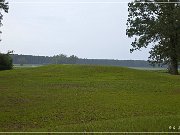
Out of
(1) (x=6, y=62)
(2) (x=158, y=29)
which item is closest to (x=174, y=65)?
(2) (x=158, y=29)

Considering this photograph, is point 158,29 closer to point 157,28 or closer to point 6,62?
point 157,28

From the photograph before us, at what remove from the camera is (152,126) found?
9984mm

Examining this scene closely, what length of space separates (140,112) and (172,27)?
33.6m

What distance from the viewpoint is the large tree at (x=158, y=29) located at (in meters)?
48.2

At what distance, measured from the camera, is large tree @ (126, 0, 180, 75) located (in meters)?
48.2

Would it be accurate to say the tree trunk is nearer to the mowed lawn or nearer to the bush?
the bush

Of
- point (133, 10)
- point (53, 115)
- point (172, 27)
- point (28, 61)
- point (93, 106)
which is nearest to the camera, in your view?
point (53, 115)

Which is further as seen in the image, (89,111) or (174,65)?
(174,65)

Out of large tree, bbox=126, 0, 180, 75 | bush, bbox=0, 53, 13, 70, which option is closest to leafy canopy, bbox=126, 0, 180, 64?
large tree, bbox=126, 0, 180, 75

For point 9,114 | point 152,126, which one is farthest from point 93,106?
point 152,126

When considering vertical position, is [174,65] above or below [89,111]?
above

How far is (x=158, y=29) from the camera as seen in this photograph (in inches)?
1885

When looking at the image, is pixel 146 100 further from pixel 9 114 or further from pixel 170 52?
pixel 170 52

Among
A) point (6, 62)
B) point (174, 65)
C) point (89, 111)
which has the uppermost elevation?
point (174, 65)
